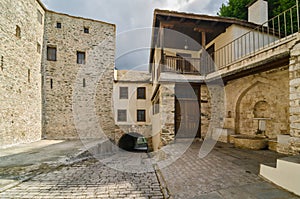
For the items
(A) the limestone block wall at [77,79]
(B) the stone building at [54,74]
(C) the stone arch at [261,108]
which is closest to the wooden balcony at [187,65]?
(C) the stone arch at [261,108]

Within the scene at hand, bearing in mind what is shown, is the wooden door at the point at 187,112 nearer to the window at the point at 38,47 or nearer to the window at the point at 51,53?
the window at the point at 38,47

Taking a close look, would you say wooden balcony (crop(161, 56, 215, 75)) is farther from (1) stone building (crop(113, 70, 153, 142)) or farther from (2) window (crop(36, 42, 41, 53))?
(2) window (crop(36, 42, 41, 53))

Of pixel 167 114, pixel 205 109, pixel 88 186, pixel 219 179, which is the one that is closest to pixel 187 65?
pixel 205 109

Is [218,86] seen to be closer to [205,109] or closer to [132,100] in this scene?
[205,109]

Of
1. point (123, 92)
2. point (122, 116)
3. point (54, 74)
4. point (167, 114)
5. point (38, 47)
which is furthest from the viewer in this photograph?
point (123, 92)

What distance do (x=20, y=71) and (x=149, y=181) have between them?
9.35m

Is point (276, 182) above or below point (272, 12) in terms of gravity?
below

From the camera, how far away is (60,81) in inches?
503

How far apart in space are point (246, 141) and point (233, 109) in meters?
2.05

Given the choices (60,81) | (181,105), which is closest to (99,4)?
(60,81)

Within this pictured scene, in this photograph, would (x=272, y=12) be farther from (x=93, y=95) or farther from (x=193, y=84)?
(x=93, y=95)

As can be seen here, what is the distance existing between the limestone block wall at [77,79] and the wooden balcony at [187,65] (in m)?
7.61

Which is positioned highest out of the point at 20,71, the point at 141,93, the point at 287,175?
the point at 20,71

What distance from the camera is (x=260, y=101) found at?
690 cm
